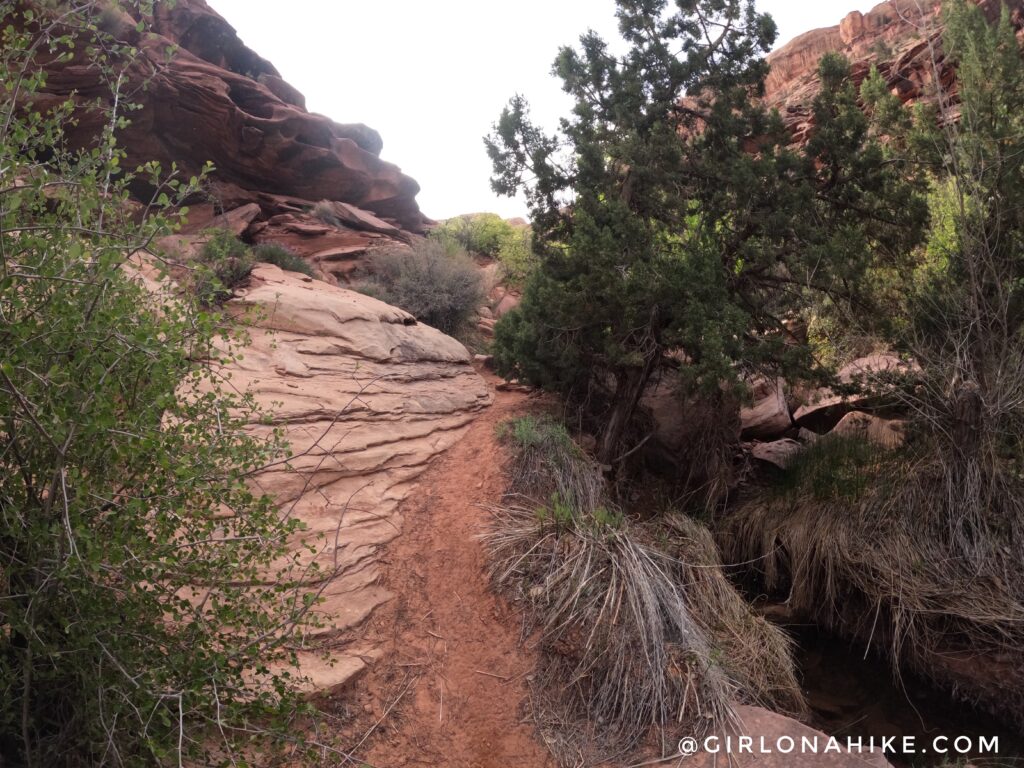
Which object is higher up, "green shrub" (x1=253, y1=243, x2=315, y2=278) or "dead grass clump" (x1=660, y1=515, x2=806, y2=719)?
"green shrub" (x1=253, y1=243, x2=315, y2=278)

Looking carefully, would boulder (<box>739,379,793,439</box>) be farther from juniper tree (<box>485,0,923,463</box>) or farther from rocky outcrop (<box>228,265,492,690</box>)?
rocky outcrop (<box>228,265,492,690</box>)

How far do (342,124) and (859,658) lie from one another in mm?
18555

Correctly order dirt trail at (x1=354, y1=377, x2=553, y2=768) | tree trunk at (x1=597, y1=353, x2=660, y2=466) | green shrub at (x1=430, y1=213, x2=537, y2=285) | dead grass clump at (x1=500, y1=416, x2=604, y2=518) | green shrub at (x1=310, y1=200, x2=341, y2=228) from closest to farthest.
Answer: dirt trail at (x1=354, y1=377, x2=553, y2=768)
dead grass clump at (x1=500, y1=416, x2=604, y2=518)
tree trunk at (x1=597, y1=353, x2=660, y2=466)
green shrub at (x1=430, y1=213, x2=537, y2=285)
green shrub at (x1=310, y1=200, x2=341, y2=228)

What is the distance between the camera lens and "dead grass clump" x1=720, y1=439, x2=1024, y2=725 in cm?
617

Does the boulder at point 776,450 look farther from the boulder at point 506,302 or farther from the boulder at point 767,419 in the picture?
the boulder at point 506,302

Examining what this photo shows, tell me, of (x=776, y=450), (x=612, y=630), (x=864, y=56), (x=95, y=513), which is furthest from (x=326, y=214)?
(x=864, y=56)

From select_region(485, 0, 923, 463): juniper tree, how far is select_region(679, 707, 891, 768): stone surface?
337 centimetres

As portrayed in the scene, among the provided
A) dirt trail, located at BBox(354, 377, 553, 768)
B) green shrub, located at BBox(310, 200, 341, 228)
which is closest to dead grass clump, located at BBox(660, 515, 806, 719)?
dirt trail, located at BBox(354, 377, 553, 768)

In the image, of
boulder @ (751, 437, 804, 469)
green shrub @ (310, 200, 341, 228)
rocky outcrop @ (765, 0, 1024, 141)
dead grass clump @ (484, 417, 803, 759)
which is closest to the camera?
dead grass clump @ (484, 417, 803, 759)

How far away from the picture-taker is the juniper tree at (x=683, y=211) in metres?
7.57

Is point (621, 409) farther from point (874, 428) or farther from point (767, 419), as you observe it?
point (874, 428)

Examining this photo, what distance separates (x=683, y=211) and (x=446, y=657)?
5601mm

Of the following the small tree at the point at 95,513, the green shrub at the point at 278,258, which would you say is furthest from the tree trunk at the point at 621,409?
the green shrub at the point at 278,258

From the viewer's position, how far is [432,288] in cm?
1284
